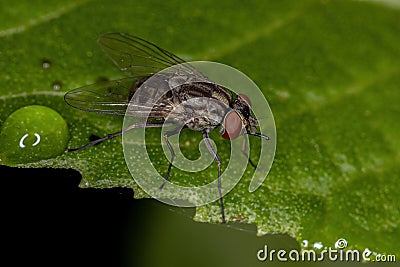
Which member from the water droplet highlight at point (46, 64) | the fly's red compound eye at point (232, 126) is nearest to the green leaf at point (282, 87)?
the water droplet highlight at point (46, 64)

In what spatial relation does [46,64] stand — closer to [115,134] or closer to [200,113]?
[115,134]

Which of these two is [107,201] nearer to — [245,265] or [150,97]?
[150,97]

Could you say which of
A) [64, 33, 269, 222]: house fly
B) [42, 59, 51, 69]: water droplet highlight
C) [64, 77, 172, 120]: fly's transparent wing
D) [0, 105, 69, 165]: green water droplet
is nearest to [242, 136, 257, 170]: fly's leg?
[64, 33, 269, 222]: house fly

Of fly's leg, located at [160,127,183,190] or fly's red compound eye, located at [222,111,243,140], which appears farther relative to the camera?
fly's red compound eye, located at [222,111,243,140]

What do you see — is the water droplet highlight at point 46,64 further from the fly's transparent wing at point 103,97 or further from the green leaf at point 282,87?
the fly's transparent wing at point 103,97

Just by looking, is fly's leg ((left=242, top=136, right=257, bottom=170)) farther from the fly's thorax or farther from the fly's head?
the fly's thorax

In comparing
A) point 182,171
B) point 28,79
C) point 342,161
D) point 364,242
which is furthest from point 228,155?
point 28,79
